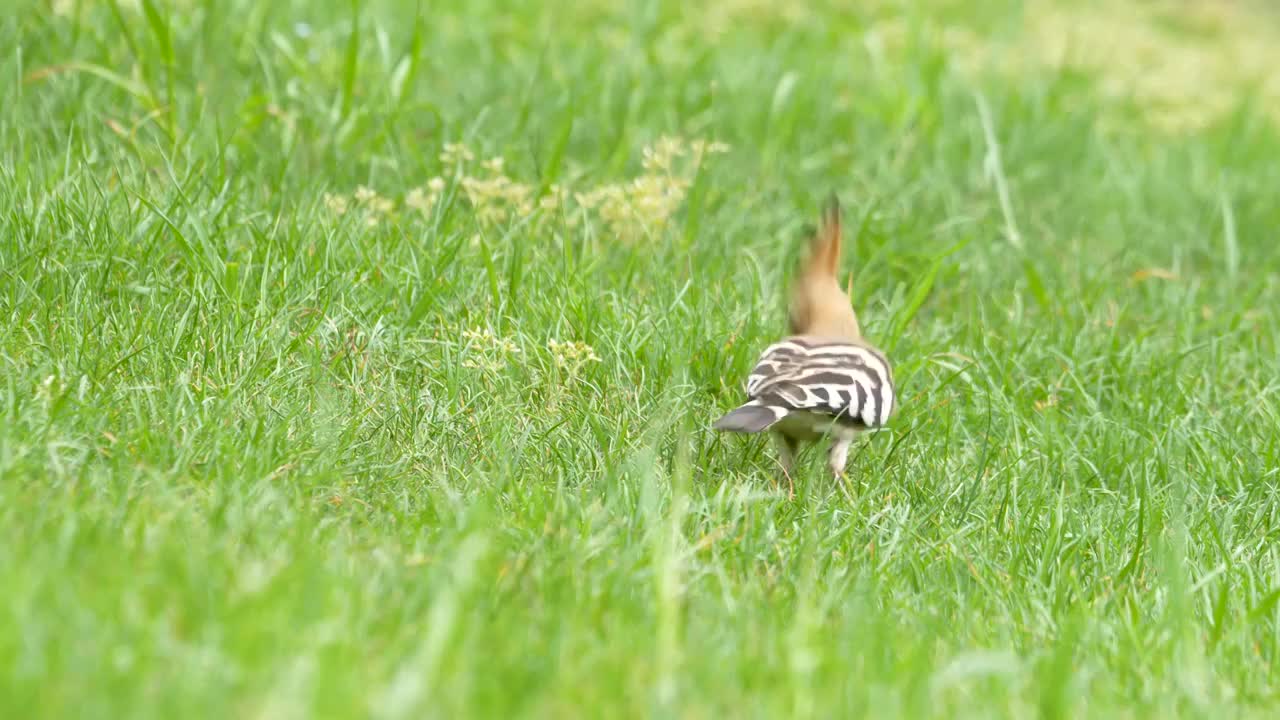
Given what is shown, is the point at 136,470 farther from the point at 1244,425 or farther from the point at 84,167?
the point at 1244,425

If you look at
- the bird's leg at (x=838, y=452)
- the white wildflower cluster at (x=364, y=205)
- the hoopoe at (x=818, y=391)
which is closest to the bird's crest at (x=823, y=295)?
the hoopoe at (x=818, y=391)

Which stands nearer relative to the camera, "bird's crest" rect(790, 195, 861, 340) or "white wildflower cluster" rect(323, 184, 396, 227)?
"bird's crest" rect(790, 195, 861, 340)

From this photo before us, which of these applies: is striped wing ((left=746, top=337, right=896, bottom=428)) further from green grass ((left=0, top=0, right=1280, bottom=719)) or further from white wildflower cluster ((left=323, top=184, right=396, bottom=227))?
white wildflower cluster ((left=323, top=184, right=396, bottom=227))

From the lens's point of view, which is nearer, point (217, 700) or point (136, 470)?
point (217, 700)

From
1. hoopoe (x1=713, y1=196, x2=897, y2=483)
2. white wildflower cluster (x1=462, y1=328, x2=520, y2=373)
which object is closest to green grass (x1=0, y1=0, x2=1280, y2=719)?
white wildflower cluster (x1=462, y1=328, x2=520, y2=373)

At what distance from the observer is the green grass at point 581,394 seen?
2.63 meters

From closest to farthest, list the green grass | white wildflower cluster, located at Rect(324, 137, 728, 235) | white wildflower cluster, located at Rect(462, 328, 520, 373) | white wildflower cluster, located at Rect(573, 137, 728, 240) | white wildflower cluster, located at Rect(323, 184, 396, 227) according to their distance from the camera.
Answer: the green grass
white wildflower cluster, located at Rect(462, 328, 520, 373)
white wildflower cluster, located at Rect(323, 184, 396, 227)
white wildflower cluster, located at Rect(324, 137, 728, 235)
white wildflower cluster, located at Rect(573, 137, 728, 240)

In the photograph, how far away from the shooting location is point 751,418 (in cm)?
402

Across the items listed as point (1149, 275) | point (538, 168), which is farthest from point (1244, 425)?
point (538, 168)

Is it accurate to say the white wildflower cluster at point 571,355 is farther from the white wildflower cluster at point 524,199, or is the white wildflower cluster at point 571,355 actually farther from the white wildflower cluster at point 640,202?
the white wildflower cluster at point 640,202

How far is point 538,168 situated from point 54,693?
3958mm

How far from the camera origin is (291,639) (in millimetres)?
2414

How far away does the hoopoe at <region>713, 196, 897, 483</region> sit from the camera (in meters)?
4.13

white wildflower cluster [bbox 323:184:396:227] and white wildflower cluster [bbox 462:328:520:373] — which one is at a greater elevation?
white wildflower cluster [bbox 323:184:396:227]
